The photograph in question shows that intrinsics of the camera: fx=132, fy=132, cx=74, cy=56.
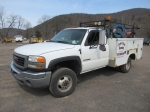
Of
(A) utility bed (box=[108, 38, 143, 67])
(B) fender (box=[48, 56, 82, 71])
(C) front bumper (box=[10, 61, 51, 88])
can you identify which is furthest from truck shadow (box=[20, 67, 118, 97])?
(B) fender (box=[48, 56, 82, 71])

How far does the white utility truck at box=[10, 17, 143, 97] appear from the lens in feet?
10.8

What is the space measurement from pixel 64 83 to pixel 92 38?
1.77 m

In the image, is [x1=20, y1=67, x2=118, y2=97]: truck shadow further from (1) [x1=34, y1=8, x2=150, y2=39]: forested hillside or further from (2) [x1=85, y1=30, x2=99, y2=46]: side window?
(1) [x1=34, y1=8, x2=150, y2=39]: forested hillside

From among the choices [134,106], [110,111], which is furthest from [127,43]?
[110,111]

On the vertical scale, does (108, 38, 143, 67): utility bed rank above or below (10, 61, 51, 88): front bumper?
above

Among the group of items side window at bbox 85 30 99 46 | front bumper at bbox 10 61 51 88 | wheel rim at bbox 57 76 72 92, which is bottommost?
wheel rim at bbox 57 76 72 92

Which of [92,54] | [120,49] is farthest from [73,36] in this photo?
[120,49]

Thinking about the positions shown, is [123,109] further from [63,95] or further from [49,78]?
[49,78]

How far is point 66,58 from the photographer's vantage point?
3.60m

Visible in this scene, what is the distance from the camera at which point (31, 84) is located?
10.8ft

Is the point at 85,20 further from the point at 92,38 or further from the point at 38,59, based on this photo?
the point at 38,59

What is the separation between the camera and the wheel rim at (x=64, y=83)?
3729 mm

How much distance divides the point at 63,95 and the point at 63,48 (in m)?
1.33

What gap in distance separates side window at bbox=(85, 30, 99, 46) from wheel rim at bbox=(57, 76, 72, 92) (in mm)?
1252
